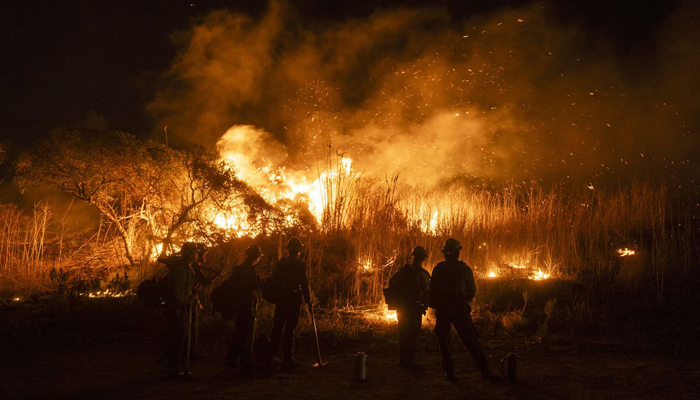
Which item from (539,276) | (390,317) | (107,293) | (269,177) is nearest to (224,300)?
(390,317)

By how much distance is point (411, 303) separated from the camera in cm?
706

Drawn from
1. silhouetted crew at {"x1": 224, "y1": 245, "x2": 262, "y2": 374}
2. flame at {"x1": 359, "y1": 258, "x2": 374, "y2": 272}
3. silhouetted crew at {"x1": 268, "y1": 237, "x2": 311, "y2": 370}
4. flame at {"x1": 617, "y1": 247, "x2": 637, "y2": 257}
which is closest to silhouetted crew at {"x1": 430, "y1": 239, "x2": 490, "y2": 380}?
silhouetted crew at {"x1": 268, "y1": 237, "x2": 311, "y2": 370}

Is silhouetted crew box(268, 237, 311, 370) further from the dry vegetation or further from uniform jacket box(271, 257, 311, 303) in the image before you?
the dry vegetation

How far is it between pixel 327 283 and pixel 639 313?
6736 mm

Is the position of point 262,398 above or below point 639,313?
below

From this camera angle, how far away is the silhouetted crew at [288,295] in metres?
6.89

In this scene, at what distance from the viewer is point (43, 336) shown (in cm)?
880

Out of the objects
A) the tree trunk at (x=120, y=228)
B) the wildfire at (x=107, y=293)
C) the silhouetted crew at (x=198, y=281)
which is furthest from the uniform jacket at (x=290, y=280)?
the tree trunk at (x=120, y=228)

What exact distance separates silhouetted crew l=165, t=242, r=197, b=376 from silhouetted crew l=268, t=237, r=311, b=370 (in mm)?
1089

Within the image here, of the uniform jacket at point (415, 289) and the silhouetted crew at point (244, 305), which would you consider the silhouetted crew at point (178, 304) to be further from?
the uniform jacket at point (415, 289)

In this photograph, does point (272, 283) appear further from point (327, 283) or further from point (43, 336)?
point (327, 283)

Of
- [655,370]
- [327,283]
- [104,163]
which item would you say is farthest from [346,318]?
[104,163]

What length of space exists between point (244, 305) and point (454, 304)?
108 inches

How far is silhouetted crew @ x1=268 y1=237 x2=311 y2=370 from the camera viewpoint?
689 centimetres
